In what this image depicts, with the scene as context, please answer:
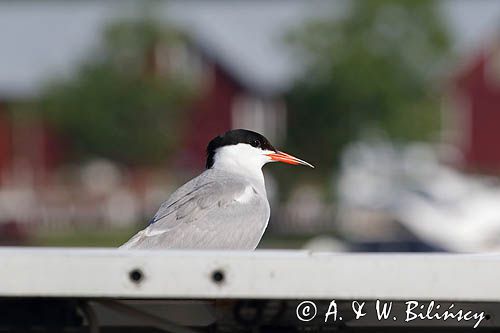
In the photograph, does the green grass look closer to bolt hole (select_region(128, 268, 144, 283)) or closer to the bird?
the bird

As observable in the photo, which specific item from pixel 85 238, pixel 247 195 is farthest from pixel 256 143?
pixel 85 238

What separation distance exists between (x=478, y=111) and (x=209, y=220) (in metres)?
47.4

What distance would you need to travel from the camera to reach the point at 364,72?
43.3m

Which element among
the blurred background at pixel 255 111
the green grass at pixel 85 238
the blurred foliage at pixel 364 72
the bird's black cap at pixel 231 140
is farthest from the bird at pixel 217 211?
the blurred foliage at pixel 364 72

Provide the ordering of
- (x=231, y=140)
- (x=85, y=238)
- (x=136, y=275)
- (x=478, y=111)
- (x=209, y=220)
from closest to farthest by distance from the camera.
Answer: (x=136, y=275) < (x=209, y=220) < (x=231, y=140) < (x=85, y=238) < (x=478, y=111)

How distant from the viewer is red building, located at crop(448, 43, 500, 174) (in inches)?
2032

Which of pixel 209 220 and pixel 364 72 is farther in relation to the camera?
pixel 364 72

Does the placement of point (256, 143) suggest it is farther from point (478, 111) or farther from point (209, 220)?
point (478, 111)

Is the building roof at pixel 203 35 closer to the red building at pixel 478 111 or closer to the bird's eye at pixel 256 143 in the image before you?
the red building at pixel 478 111

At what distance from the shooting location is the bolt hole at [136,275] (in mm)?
2984

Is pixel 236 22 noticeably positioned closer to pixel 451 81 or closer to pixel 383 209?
pixel 451 81

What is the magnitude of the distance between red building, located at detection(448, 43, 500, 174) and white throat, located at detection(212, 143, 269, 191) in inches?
1759

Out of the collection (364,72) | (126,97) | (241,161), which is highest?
(364,72)

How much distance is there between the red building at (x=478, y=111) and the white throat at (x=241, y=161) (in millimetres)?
44691
